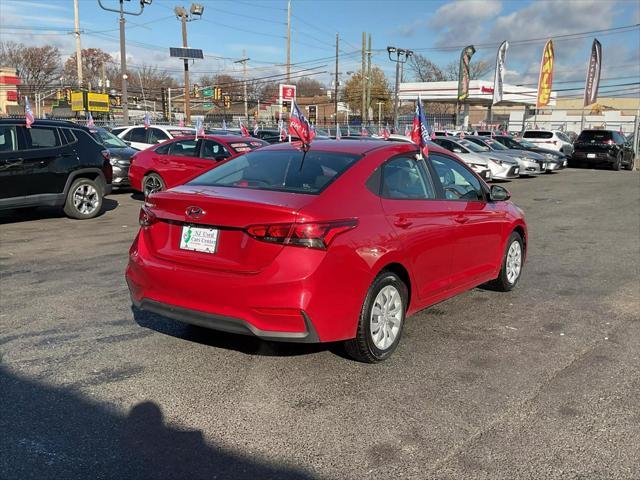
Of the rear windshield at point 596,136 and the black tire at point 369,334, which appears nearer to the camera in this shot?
the black tire at point 369,334

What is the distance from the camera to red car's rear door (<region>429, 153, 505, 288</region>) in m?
5.13

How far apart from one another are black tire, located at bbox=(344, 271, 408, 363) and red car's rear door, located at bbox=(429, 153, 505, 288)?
1.01m

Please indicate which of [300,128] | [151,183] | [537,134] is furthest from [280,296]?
[537,134]

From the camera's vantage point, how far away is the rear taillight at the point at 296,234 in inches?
145

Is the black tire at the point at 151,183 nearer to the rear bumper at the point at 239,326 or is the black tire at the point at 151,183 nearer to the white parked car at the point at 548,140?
the rear bumper at the point at 239,326

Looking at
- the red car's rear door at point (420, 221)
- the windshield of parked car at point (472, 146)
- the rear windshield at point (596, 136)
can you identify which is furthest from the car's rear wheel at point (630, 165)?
the red car's rear door at point (420, 221)

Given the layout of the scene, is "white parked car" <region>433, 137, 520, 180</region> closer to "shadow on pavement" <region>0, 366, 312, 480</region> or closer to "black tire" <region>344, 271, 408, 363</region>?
"black tire" <region>344, 271, 408, 363</region>

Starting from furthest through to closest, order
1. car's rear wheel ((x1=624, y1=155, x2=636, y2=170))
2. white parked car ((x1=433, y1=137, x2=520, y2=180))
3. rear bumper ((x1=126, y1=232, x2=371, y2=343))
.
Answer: car's rear wheel ((x1=624, y1=155, x2=636, y2=170)) → white parked car ((x1=433, y1=137, x2=520, y2=180)) → rear bumper ((x1=126, y1=232, x2=371, y2=343))

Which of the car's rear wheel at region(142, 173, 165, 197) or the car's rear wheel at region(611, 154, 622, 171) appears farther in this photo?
the car's rear wheel at region(611, 154, 622, 171)

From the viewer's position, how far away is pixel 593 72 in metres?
38.2

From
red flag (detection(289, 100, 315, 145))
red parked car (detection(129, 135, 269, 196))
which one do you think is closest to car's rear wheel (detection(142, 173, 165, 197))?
red parked car (detection(129, 135, 269, 196))

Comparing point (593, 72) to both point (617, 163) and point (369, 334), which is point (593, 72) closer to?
point (617, 163)

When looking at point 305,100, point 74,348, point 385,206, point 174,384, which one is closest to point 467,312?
point 385,206

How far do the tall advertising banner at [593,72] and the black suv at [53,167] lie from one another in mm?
35058
